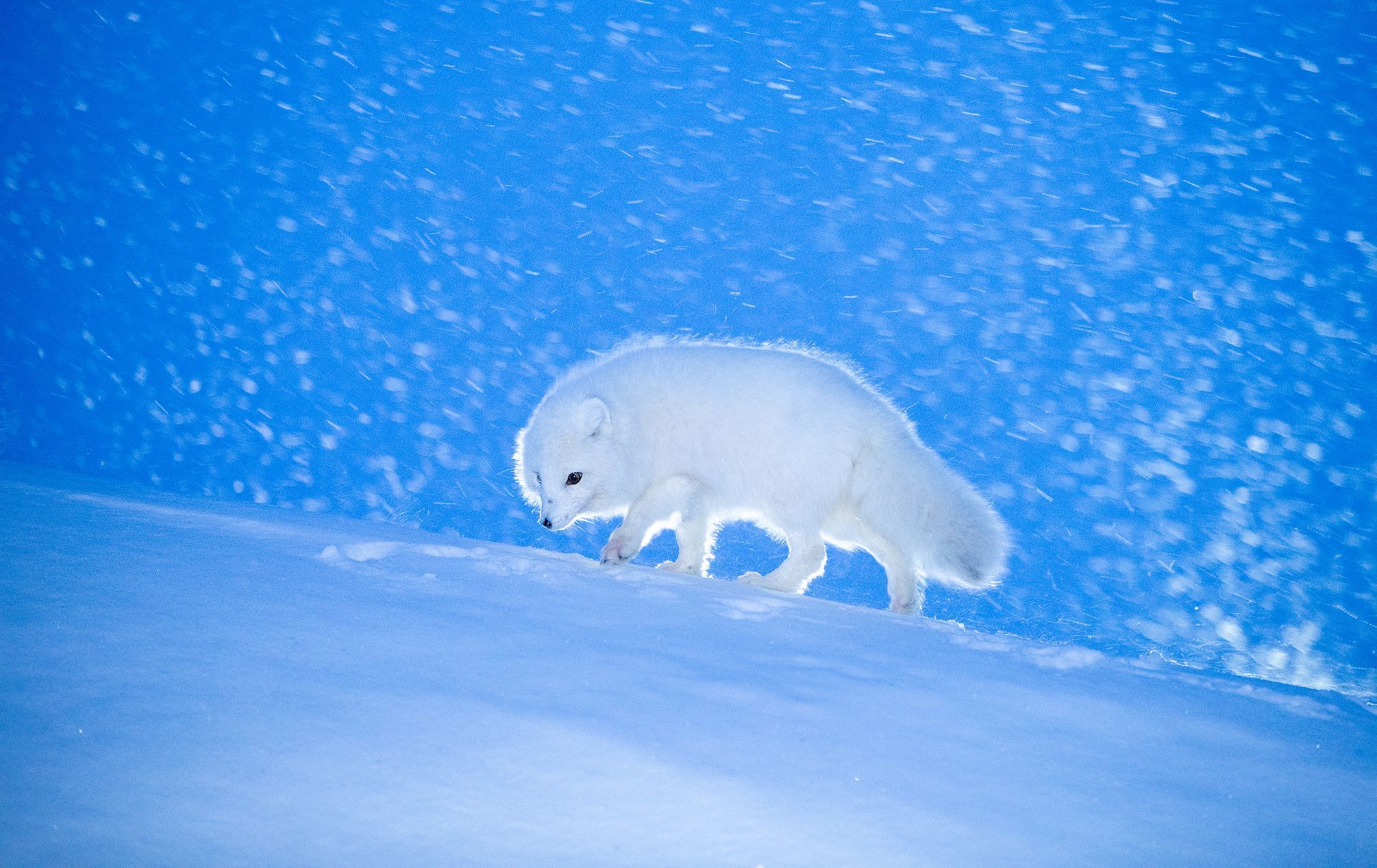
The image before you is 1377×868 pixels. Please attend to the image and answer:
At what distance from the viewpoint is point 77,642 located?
1460mm

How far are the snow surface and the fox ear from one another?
2.10 feet

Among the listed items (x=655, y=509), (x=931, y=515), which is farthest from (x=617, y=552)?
(x=931, y=515)

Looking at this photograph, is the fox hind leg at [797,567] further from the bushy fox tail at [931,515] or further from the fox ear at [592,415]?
the fox ear at [592,415]

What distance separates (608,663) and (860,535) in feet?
4.66

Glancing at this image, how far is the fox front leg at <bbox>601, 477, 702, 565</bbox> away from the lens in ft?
8.57

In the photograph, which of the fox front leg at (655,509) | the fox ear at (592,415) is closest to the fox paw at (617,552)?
the fox front leg at (655,509)

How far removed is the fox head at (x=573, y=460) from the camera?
8.84ft

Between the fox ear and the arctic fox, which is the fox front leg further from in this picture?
the fox ear

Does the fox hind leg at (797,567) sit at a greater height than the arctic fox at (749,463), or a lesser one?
lesser

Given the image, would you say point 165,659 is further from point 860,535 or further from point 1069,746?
point 860,535

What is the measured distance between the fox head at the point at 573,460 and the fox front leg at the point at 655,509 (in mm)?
122

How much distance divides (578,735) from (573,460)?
1.48 m


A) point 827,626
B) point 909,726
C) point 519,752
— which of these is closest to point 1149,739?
point 909,726

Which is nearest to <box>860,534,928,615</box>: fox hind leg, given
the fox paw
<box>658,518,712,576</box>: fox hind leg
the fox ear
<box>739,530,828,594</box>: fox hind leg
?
<box>739,530,828,594</box>: fox hind leg
